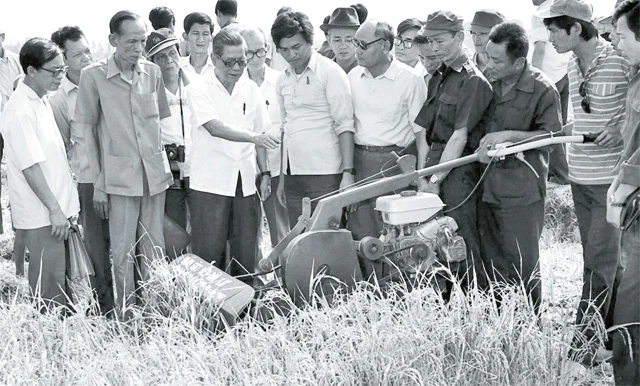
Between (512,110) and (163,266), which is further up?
(512,110)

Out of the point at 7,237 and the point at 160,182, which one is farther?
the point at 7,237

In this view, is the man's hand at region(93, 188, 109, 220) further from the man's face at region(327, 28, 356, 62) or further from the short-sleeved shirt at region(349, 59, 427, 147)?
the man's face at region(327, 28, 356, 62)

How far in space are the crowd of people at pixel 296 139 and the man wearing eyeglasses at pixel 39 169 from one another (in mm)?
11

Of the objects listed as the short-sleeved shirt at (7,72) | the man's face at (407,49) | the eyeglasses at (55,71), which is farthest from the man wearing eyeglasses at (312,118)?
the short-sleeved shirt at (7,72)

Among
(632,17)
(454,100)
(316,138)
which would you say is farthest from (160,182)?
(632,17)

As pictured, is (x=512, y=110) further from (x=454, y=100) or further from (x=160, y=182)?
(x=160, y=182)

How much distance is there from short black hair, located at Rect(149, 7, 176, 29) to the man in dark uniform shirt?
13.0 ft

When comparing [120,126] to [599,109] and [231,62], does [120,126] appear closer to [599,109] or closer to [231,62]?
[231,62]

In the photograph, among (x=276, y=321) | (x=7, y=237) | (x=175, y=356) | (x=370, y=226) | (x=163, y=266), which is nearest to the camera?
(x=175, y=356)

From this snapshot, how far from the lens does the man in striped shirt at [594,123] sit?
4551 mm

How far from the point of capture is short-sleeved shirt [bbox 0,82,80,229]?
15.9ft

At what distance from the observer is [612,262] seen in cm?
459

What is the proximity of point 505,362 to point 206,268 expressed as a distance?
2.12 meters

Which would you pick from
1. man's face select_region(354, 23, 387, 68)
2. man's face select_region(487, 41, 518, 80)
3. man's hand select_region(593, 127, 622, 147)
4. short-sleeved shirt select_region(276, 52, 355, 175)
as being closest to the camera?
short-sleeved shirt select_region(276, 52, 355, 175)
